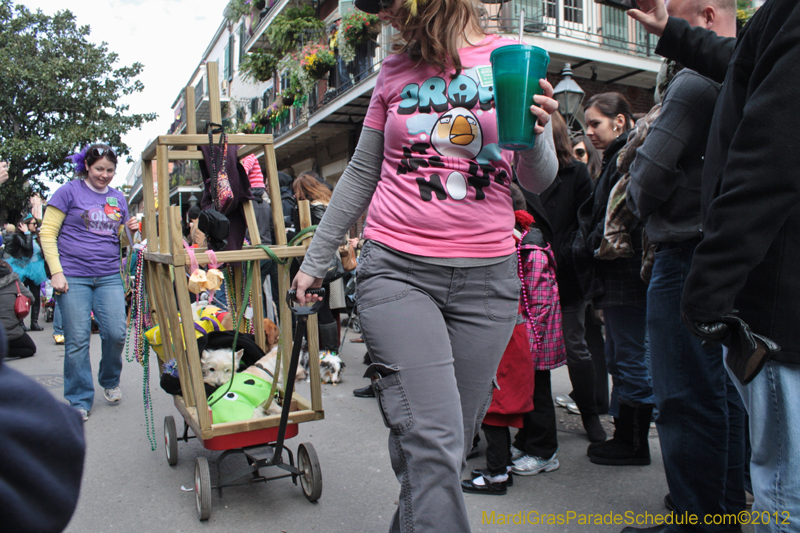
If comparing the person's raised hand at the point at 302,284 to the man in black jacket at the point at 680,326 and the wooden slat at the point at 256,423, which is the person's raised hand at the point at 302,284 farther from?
the man in black jacket at the point at 680,326

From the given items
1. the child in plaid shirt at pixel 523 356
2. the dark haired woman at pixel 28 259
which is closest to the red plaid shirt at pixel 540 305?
the child in plaid shirt at pixel 523 356

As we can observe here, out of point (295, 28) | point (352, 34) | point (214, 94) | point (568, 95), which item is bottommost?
point (214, 94)

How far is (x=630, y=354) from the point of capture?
3385mm

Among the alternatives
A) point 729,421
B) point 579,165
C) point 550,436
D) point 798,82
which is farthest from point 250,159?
point 798,82

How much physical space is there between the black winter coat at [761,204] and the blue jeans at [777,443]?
0.22ft

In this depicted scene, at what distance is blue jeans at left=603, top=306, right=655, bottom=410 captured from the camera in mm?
3326

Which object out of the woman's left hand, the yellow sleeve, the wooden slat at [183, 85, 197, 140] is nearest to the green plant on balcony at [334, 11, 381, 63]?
the yellow sleeve

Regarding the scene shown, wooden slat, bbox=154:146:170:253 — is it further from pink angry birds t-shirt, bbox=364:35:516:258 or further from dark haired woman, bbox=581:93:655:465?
dark haired woman, bbox=581:93:655:465

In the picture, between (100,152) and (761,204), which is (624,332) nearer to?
(761,204)

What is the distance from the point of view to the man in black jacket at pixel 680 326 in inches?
84.7

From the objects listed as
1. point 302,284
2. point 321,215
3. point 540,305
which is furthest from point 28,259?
point 302,284

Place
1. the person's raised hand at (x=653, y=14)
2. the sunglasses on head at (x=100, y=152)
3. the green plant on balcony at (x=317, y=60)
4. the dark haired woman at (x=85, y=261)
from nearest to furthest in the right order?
the person's raised hand at (x=653, y=14)
the dark haired woman at (x=85, y=261)
the sunglasses on head at (x=100, y=152)
the green plant on balcony at (x=317, y=60)

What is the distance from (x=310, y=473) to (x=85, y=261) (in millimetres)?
2873

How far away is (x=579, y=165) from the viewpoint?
12.7ft
